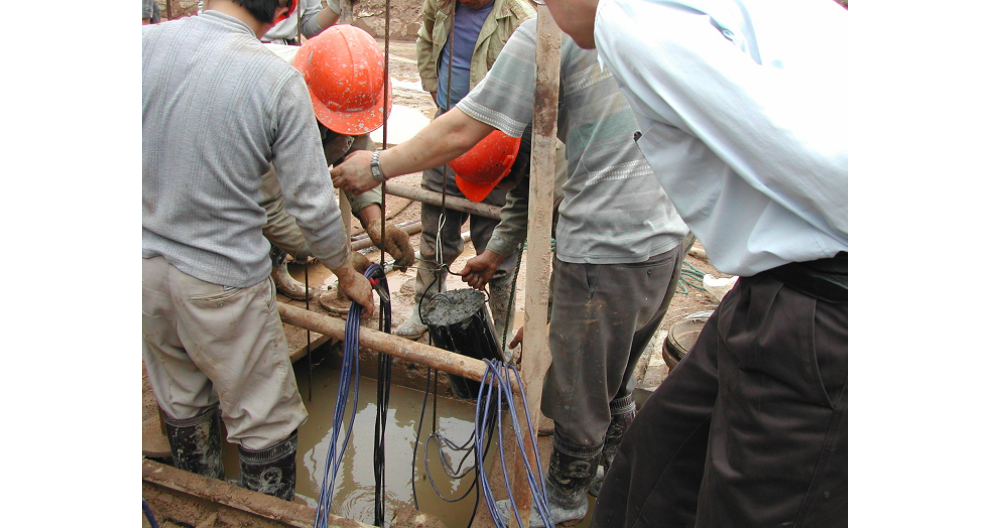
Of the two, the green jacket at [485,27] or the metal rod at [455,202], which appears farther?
the green jacket at [485,27]

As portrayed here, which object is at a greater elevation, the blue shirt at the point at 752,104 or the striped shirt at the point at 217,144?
the blue shirt at the point at 752,104

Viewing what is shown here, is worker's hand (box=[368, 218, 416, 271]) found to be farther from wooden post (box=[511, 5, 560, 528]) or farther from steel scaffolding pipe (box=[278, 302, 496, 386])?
wooden post (box=[511, 5, 560, 528])

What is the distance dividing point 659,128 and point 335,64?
2.16m

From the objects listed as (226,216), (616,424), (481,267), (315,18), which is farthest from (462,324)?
(315,18)

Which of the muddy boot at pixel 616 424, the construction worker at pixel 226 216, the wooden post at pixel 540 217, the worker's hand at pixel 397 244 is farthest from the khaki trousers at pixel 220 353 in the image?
the muddy boot at pixel 616 424

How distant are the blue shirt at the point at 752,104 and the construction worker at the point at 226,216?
3.84 ft

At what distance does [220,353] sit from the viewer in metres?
2.28

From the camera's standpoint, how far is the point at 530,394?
231 centimetres

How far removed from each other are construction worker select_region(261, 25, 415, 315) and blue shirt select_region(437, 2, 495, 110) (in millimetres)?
1180

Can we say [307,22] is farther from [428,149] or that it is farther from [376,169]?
[428,149]

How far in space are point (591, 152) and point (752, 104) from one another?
1.15 m

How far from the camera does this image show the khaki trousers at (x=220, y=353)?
2.18 m

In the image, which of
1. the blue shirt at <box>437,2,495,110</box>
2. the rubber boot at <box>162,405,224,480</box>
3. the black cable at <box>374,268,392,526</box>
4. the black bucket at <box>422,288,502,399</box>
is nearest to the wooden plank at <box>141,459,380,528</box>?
the rubber boot at <box>162,405,224,480</box>

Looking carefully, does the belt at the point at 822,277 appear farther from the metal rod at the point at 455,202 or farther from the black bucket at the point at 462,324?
the metal rod at the point at 455,202
